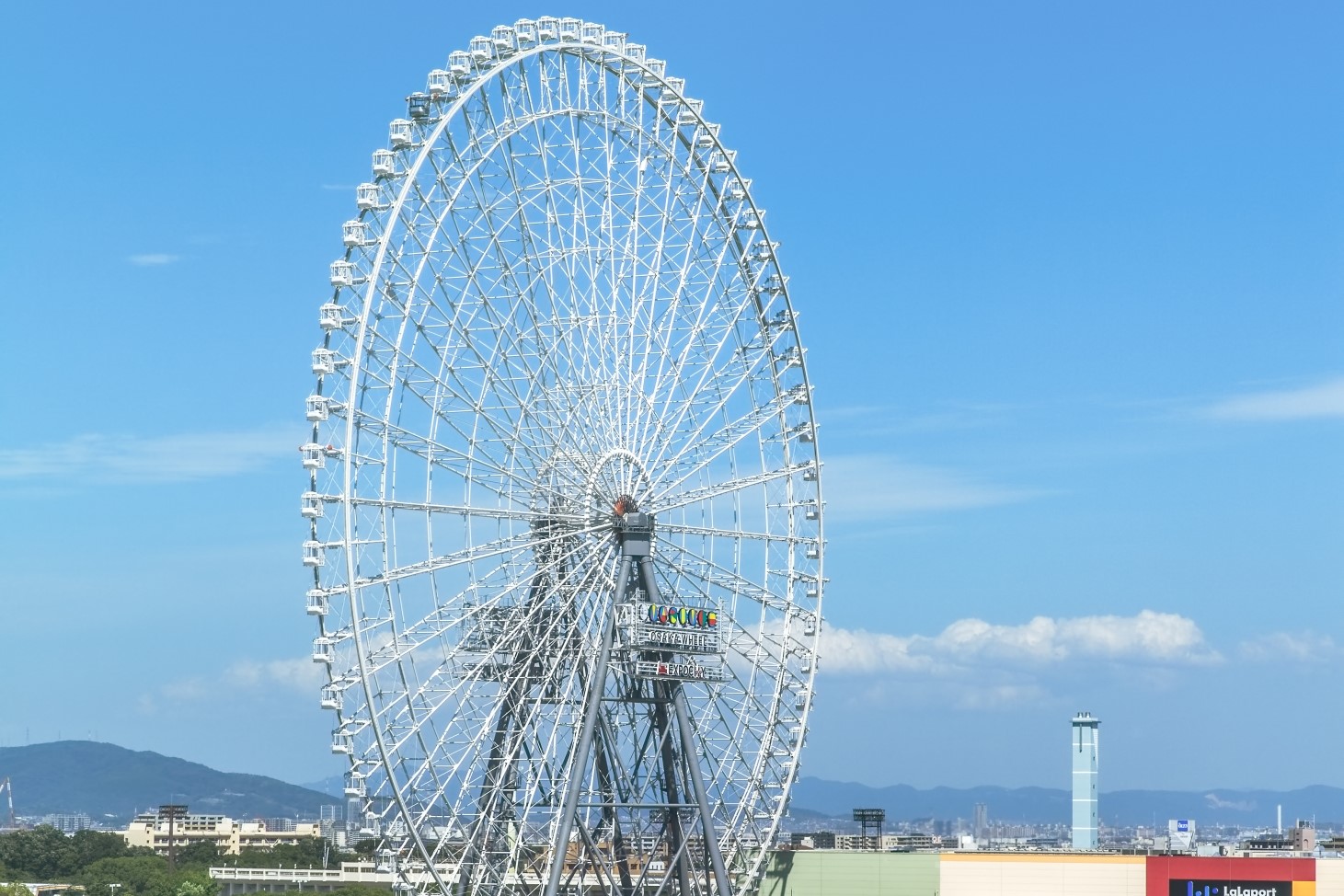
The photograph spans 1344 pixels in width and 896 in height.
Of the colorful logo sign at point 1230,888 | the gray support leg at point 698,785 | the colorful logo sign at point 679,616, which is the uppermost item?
the colorful logo sign at point 679,616

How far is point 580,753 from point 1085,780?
58297mm

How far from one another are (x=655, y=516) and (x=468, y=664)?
39.5 ft

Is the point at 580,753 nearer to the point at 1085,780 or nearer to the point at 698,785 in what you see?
the point at 698,785

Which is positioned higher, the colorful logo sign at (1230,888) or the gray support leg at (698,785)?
the gray support leg at (698,785)

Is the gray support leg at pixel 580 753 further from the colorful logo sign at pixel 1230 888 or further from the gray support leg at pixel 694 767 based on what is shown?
the colorful logo sign at pixel 1230 888

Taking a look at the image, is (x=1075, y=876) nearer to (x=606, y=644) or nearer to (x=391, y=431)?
(x=606, y=644)

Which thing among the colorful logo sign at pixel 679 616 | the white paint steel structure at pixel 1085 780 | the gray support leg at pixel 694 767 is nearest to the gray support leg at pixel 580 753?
the colorful logo sign at pixel 679 616

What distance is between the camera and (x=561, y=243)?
83.5 meters

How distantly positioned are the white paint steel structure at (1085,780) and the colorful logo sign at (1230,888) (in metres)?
34.8

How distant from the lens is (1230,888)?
304 feet

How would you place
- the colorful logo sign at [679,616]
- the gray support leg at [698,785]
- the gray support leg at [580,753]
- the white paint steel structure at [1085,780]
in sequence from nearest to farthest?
1. the gray support leg at [580,753]
2. the colorful logo sign at [679,616]
3. the gray support leg at [698,785]
4. the white paint steel structure at [1085,780]

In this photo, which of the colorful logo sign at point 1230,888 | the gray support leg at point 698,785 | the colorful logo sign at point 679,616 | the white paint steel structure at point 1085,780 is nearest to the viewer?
the colorful logo sign at point 679,616

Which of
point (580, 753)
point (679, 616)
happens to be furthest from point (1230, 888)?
point (580, 753)

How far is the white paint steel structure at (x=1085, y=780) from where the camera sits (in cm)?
12850
